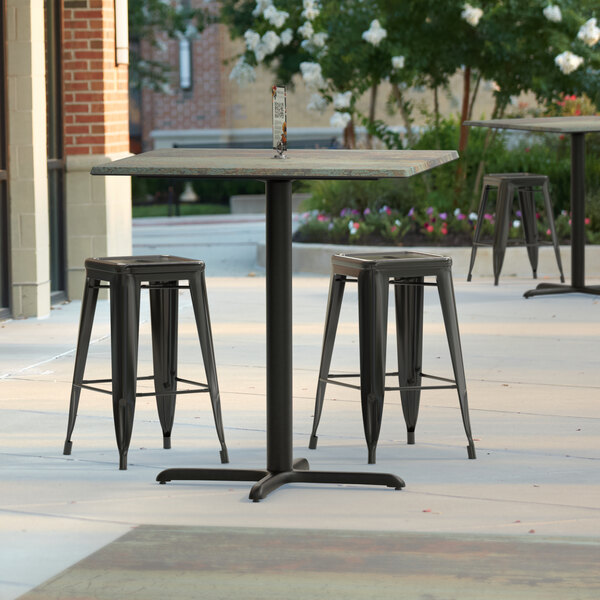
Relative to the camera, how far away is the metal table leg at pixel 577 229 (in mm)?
11820

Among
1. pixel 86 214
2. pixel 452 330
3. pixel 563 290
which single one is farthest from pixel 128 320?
pixel 563 290

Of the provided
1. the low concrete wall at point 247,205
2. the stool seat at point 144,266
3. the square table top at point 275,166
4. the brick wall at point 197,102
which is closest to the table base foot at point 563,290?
the square table top at point 275,166

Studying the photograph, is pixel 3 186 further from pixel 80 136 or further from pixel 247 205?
pixel 247 205

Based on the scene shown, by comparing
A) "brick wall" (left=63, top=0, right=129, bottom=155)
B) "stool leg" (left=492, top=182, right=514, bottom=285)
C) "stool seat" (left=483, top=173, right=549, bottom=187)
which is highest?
"brick wall" (left=63, top=0, right=129, bottom=155)

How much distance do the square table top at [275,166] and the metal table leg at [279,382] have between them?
0.22m

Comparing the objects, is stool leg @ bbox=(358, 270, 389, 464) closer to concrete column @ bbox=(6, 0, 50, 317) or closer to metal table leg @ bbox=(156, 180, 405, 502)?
metal table leg @ bbox=(156, 180, 405, 502)

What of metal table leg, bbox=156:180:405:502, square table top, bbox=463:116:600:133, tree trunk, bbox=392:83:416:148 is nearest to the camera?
metal table leg, bbox=156:180:405:502

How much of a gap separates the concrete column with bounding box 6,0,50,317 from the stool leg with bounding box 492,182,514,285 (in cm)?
402

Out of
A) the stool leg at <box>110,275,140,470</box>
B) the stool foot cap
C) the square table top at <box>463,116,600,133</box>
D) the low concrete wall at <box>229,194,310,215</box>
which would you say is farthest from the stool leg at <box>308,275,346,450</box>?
the low concrete wall at <box>229,194,310,215</box>

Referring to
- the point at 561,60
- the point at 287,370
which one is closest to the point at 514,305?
the point at 561,60

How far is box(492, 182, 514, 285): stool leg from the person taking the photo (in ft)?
40.6

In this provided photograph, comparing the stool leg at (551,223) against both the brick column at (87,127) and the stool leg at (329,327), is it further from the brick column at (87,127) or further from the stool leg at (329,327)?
the stool leg at (329,327)

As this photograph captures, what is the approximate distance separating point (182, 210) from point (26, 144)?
17.7 metres

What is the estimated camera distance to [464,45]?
50.9 ft
